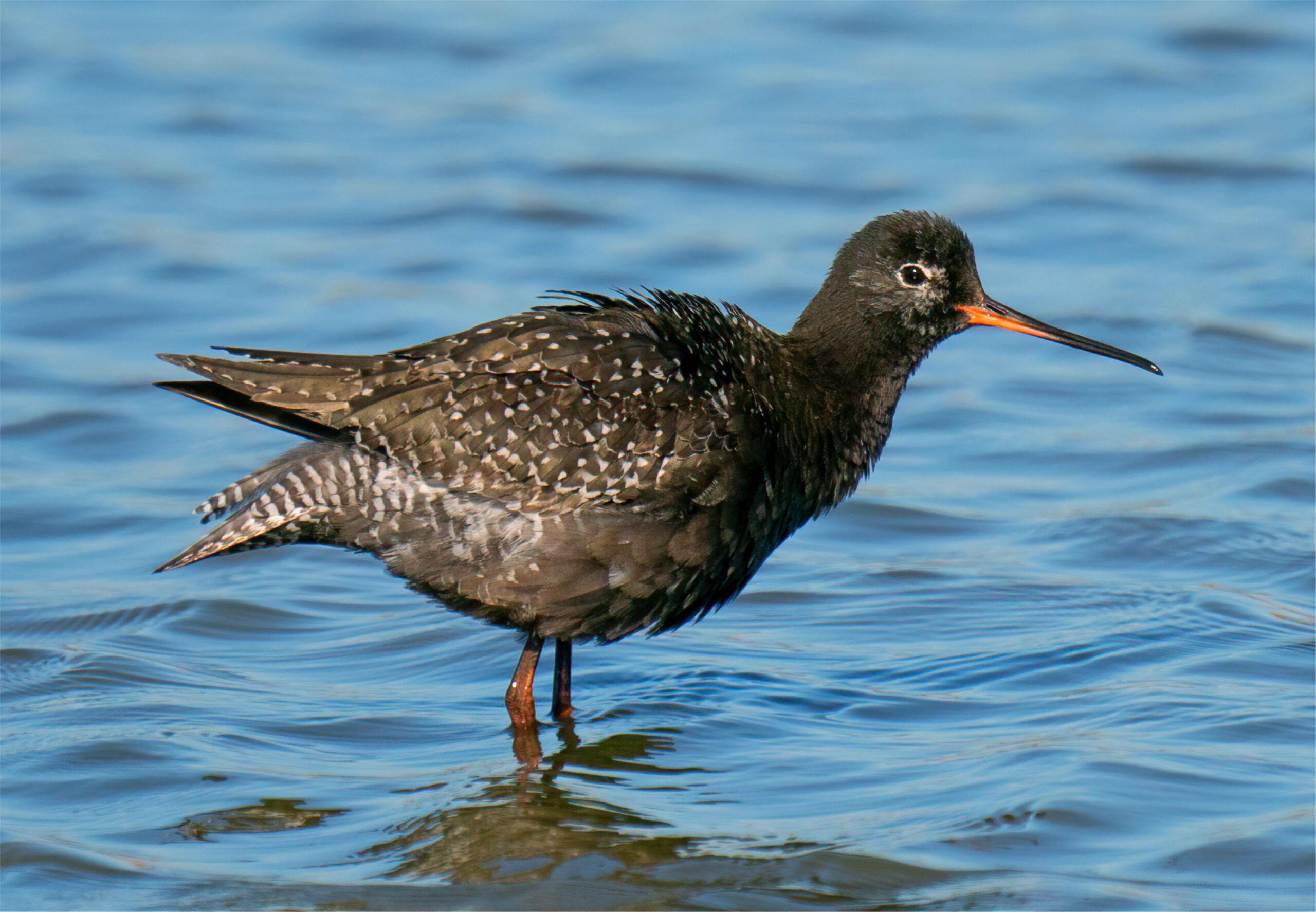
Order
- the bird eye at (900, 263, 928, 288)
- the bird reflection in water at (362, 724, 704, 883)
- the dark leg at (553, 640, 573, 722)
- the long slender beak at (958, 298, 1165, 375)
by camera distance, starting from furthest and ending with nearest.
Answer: the long slender beak at (958, 298, 1165, 375), the bird eye at (900, 263, 928, 288), the dark leg at (553, 640, 573, 722), the bird reflection in water at (362, 724, 704, 883)

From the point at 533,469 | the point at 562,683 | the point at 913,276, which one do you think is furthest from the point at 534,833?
the point at 913,276

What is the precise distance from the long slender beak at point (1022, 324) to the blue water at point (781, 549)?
1256 millimetres

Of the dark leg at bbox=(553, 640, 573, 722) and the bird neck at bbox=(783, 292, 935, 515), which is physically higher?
the bird neck at bbox=(783, 292, 935, 515)

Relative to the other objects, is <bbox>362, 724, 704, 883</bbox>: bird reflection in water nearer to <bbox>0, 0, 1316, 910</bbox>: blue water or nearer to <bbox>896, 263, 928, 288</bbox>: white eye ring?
<bbox>0, 0, 1316, 910</bbox>: blue water

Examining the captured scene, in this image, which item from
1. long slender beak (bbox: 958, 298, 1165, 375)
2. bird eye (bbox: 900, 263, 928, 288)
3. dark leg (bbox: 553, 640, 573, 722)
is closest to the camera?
dark leg (bbox: 553, 640, 573, 722)

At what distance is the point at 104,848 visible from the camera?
241 inches

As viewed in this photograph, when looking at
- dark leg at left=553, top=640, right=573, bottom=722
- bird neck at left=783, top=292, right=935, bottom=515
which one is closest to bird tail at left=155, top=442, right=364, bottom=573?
dark leg at left=553, top=640, right=573, bottom=722

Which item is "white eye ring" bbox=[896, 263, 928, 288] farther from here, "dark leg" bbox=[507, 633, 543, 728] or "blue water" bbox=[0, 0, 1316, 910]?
"dark leg" bbox=[507, 633, 543, 728]

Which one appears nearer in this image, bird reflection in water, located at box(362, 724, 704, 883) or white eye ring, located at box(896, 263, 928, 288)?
bird reflection in water, located at box(362, 724, 704, 883)

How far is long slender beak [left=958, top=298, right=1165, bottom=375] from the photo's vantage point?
789 cm

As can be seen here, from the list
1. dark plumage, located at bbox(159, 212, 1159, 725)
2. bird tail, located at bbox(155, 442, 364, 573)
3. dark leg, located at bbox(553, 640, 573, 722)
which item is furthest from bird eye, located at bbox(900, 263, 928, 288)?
bird tail, located at bbox(155, 442, 364, 573)

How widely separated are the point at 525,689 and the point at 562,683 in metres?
0.29

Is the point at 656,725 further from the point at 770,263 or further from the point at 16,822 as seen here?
the point at 770,263

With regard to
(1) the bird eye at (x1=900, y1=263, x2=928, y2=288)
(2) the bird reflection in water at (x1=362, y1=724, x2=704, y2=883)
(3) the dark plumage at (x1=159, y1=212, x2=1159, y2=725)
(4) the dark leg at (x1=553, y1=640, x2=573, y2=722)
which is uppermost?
(1) the bird eye at (x1=900, y1=263, x2=928, y2=288)
